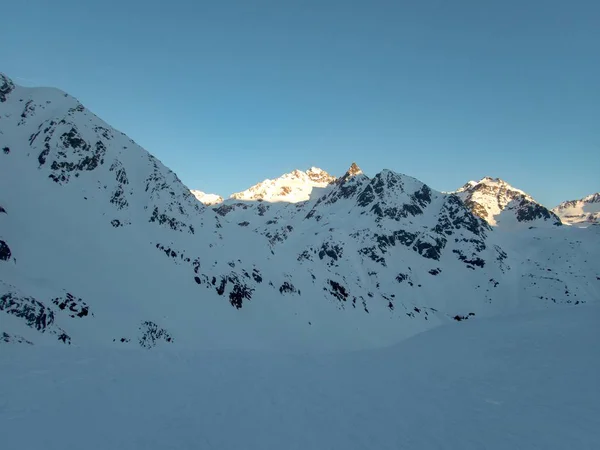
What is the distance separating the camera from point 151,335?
37875 millimetres

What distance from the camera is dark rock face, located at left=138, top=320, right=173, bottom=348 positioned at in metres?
36.6

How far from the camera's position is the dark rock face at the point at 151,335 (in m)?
36.6

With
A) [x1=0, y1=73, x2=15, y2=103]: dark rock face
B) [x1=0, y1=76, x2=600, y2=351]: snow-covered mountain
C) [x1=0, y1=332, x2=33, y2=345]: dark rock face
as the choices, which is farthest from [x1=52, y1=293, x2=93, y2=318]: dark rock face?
[x1=0, y1=73, x2=15, y2=103]: dark rock face

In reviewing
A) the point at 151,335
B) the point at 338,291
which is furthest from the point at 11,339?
the point at 338,291

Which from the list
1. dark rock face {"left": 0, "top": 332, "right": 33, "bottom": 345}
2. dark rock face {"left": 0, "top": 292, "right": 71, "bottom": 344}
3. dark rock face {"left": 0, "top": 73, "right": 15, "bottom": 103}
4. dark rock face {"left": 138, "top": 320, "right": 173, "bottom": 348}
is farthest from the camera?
dark rock face {"left": 0, "top": 73, "right": 15, "bottom": 103}

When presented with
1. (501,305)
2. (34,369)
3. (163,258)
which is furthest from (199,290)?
(501,305)

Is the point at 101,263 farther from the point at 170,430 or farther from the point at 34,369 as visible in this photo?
the point at 170,430

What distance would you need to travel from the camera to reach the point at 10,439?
1000cm

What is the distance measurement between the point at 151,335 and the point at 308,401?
1133 inches

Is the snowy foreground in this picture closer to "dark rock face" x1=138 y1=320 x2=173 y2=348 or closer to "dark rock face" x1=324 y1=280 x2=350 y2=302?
"dark rock face" x1=138 y1=320 x2=173 y2=348

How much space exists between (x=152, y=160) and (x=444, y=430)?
68.0m

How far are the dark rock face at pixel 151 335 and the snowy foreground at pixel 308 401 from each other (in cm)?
1568

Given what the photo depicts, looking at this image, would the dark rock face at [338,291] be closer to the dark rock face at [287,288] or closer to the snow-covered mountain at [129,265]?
the snow-covered mountain at [129,265]

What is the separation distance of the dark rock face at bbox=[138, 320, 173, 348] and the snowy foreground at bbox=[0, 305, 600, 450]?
15684 mm
